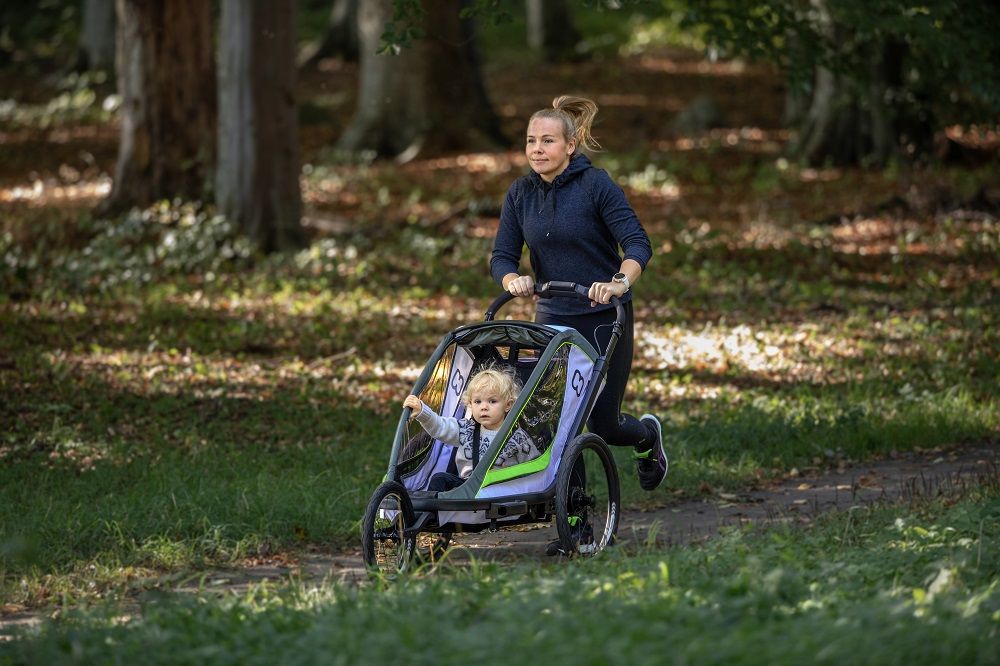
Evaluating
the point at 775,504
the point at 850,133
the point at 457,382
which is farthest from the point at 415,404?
the point at 850,133

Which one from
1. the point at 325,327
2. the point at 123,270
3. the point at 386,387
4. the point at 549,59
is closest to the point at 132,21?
the point at 123,270

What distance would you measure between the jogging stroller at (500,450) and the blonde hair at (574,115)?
31.0 inches

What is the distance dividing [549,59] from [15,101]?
13387 millimetres

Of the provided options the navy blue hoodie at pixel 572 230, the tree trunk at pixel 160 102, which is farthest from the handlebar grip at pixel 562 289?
the tree trunk at pixel 160 102

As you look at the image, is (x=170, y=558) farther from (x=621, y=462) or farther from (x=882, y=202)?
(x=882, y=202)

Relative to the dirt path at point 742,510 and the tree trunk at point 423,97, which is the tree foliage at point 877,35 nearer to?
the dirt path at point 742,510

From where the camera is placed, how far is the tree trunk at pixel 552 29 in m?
32.9

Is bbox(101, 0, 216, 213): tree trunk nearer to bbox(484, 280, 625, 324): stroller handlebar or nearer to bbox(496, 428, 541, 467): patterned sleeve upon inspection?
bbox(484, 280, 625, 324): stroller handlebar

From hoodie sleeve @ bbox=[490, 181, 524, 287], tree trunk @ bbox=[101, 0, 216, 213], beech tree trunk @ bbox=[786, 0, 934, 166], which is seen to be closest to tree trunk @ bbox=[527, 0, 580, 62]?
beech tree trunk @ bbox=[786, 0, 934, 166]

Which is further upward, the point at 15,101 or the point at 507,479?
the point at 15,101

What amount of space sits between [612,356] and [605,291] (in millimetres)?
530

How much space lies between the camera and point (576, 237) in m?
6.27

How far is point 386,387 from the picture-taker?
10.4 meters

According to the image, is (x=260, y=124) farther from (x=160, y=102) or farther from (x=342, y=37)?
(x=342, y=37)
